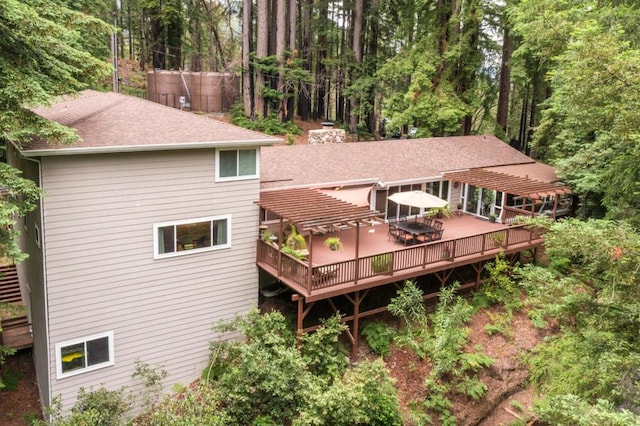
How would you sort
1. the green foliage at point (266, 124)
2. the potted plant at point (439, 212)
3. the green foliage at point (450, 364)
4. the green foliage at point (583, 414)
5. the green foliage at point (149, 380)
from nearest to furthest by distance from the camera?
the green foliage at point (583, 414) → the green foliage at point (149, 380) → the green foliage at point (450, 364) → the potted plant at point (439, 212) → the green foliage at point (266, 124)

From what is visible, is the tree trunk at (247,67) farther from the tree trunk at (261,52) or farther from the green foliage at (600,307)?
the green foliage at (600,307)

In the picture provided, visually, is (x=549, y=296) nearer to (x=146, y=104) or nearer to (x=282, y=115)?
(x=146, y=104)

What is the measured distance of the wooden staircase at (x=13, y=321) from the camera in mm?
16031

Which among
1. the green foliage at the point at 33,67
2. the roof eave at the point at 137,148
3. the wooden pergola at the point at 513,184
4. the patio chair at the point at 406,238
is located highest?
the green foliage at the point at 33,67

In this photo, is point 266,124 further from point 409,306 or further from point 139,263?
point 139,263

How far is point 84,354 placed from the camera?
1277cm

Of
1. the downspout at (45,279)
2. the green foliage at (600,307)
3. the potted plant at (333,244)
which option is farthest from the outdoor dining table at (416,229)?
the downspout at (45,279)

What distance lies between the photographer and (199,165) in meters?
13.8

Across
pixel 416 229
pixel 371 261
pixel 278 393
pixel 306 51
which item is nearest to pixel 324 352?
pixel 278 393

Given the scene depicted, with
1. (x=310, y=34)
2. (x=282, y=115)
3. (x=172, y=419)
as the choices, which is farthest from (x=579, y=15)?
(x=310, y=34)

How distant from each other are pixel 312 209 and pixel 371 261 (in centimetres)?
235

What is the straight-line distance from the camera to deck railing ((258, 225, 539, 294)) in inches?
551

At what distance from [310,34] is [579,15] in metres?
25.6

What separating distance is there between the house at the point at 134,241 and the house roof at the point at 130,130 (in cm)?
3
